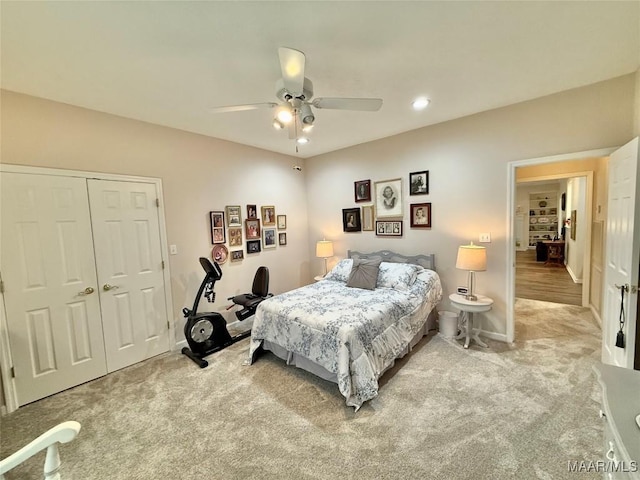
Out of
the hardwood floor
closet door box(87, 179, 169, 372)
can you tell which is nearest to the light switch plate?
the hardwood floor

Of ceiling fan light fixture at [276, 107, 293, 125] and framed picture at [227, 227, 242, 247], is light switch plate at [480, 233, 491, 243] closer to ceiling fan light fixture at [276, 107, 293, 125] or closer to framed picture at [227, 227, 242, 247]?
ceiling fan light fixture at [276, 107, 293, 125]

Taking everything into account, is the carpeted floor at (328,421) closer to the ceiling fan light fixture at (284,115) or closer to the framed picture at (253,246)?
the framed picture at (253,246)

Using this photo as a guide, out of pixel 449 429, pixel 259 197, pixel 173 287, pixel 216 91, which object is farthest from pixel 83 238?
pixel 449 429

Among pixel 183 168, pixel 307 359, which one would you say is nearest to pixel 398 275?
pixel 307 359

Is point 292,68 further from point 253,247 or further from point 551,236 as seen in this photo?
point 551,236

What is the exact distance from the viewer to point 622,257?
2.14 m

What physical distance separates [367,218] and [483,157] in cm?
178

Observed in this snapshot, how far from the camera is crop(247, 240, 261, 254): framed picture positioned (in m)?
4.14

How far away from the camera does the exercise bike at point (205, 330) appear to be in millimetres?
3070

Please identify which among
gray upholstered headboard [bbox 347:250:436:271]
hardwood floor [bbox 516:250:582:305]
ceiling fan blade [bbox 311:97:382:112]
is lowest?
hardwood floor [bbox 516:250:582:305]

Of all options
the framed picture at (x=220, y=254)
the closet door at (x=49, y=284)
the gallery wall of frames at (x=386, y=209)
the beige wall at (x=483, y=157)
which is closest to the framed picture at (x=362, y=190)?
the gallery wall of frames at (x=386, y=209)

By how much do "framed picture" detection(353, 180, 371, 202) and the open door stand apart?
266cm

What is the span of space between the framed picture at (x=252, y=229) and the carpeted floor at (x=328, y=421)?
1.88m

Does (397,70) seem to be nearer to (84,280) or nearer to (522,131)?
(522,131)
